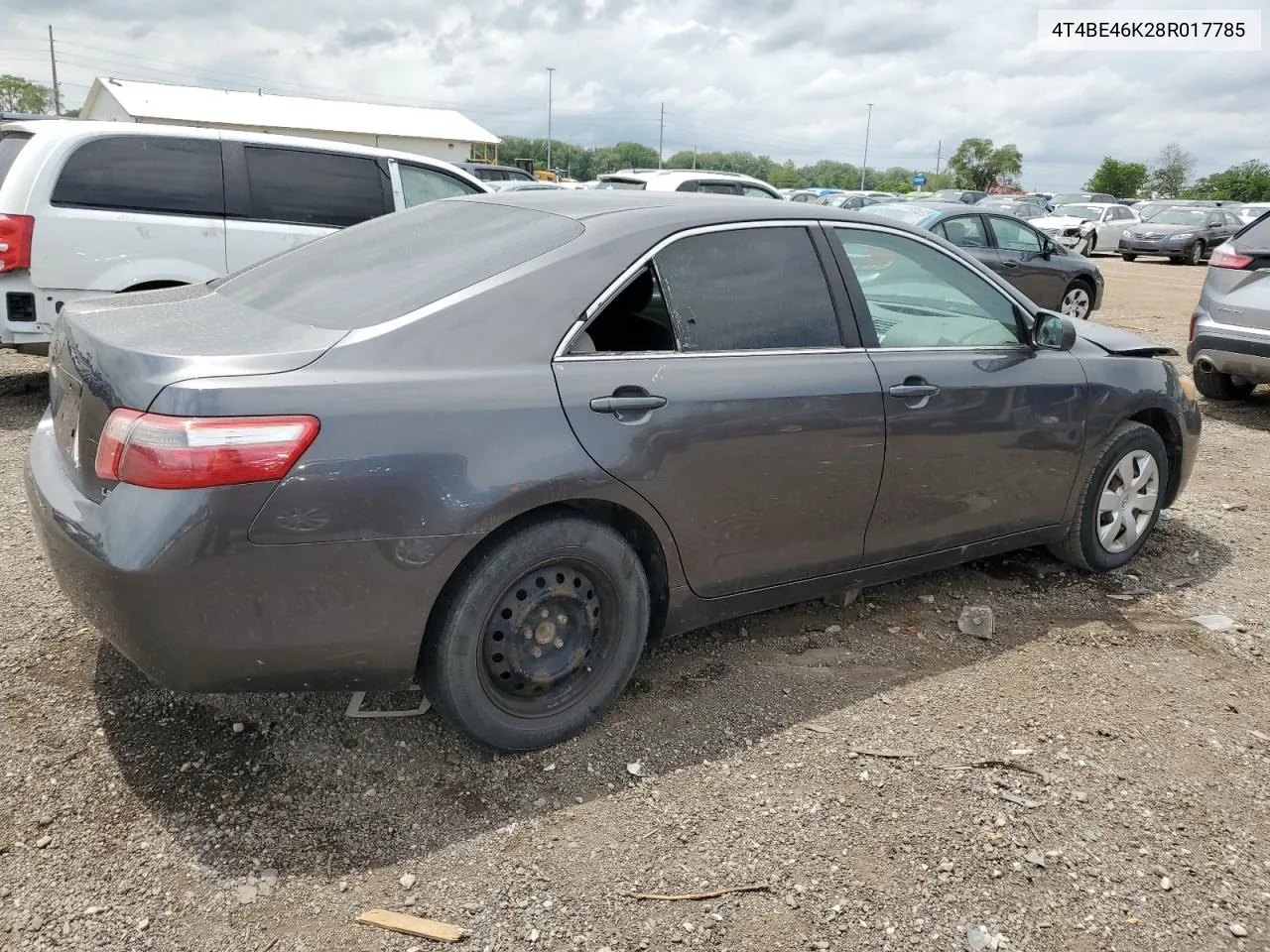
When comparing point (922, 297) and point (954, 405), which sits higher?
point (922, 297)

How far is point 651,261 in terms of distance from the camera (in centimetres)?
312

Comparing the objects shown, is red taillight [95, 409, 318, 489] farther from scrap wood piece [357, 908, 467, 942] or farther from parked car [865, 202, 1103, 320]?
parked car [865, 202, 1103, 320]

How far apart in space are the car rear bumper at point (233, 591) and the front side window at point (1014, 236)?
1066 cm

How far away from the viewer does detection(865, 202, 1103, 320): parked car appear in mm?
11086

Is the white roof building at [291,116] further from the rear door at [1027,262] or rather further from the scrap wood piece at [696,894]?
the scrap wood piece at [696,894]

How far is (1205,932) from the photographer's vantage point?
2.46 m

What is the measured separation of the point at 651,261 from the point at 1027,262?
1003 centimetres

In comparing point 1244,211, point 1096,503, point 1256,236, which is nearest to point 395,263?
point 1096,503

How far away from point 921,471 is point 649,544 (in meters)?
1.16

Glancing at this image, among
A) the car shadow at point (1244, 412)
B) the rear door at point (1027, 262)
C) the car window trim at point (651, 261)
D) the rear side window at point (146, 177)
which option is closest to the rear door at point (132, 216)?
the rear side window at point (146, 177)

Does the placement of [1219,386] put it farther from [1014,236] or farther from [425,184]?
[425,184]

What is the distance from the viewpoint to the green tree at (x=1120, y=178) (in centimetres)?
7269

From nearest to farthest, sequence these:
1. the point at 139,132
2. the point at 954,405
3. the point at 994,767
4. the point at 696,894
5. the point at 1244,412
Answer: the point at 696,894 < the point at 994,767 < the point at 954,405 < the point at 139,132 < the point at 1244,412

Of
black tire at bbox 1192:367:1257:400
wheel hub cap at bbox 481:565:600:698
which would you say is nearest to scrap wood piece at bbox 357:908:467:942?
wheel hub cap at bbox 481:565:600:698
